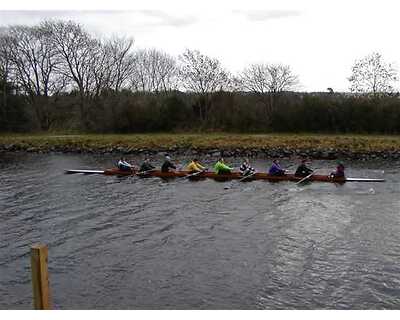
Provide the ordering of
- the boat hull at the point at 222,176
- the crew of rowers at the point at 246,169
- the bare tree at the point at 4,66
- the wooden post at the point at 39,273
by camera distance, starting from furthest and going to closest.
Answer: the bare tree at the point at 4,66 → the boat hull at the point at 222,176 → the crew of rowers at the point at 246,169 → the wooden post at the point at 39,273

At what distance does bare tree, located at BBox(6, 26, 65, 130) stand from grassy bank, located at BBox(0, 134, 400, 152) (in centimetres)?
843

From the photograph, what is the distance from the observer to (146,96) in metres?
61.1

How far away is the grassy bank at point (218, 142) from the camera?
1547 inches

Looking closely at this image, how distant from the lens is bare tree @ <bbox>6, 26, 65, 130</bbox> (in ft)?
193

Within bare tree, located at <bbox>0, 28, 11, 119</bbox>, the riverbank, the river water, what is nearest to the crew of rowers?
the river water

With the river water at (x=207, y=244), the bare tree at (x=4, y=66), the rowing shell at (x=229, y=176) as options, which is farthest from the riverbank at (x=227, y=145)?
the rowing shell at (x=229, y=176)

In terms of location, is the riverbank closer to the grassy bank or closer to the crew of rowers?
the grassy bank

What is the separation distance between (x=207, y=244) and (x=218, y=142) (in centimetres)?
2893

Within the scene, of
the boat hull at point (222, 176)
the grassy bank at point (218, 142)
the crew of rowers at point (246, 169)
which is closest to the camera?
the crew of rowers at point (246, 169)

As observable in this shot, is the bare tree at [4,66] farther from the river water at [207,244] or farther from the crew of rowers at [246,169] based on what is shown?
the river water at [207,244]

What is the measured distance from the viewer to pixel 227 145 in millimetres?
42656

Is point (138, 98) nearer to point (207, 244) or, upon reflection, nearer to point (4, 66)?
point (4, 66)

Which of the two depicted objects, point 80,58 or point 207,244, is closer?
point 207,244

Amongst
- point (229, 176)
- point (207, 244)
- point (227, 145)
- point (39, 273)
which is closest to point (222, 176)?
point (229, 176)
